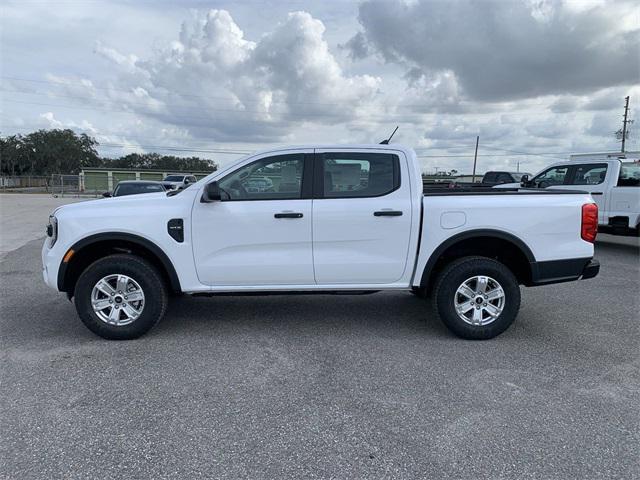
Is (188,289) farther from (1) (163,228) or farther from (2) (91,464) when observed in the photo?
(2) (91,464)

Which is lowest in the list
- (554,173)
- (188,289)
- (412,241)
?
(188,289)

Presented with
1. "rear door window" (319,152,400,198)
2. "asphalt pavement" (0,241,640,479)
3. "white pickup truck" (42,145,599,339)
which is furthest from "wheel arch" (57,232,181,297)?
"rear door window" (319,152,400,198)

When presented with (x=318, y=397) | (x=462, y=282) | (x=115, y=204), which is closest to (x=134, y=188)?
(x=115, y=204)

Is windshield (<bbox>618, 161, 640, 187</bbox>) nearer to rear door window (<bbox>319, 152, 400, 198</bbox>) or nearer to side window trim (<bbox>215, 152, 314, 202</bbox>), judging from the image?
rear door window (<bbox>319, 152, 400, 198</bbox>)

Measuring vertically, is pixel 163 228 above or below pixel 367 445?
above

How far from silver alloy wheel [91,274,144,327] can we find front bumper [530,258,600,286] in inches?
151

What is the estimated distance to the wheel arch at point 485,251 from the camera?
470cm

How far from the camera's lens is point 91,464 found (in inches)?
109

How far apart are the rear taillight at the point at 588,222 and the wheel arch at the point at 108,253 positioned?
13.0ft

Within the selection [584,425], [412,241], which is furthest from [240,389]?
[584,425]

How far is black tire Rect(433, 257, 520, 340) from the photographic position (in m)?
4.72

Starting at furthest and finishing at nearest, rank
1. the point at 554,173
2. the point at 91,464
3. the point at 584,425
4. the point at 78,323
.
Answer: the point at 554,173, the point at 78,323, the point at 584,425, the point at 91,464

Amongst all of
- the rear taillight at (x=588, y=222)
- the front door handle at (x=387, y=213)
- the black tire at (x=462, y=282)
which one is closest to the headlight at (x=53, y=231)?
the front door handle at (x=387, y=213)

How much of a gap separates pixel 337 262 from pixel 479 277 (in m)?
1.39
